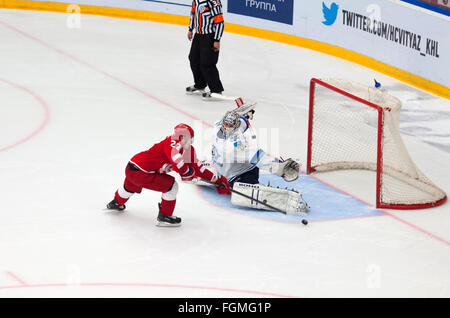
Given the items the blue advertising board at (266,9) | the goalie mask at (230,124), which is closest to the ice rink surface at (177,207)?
the goalie mask at (230,124)

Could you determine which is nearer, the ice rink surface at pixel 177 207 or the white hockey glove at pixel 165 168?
the ice rink surface at pixel 177 207

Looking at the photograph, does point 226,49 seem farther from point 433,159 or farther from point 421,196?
point 421,196

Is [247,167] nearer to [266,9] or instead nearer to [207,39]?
[207,39]

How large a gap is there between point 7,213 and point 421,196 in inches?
129

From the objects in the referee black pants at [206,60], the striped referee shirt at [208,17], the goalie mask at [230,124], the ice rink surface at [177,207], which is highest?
the striped referee shirt at [208,17]

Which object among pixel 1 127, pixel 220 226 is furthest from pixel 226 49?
pixel 220 226

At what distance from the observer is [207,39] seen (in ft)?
31.9

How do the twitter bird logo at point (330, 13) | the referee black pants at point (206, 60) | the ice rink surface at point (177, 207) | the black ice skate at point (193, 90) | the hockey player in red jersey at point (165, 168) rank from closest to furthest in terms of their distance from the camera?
the ice rink surface at point (177, 207) < the hockey player in red jersey at point (165, 168) < the referee black pants at point (206, 60) < the black ice skate at point (193, 90) < the twitter bird logo at point (330, 13)

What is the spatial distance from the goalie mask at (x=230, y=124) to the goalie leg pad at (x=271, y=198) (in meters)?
0.41

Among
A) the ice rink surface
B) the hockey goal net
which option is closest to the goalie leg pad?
the ice rink surface

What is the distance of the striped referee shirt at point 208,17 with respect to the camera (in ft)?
31.6

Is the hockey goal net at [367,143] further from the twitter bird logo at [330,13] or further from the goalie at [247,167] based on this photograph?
the twitter bird logo at [330,13]

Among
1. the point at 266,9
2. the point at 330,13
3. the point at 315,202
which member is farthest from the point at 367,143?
the point at 266,9
